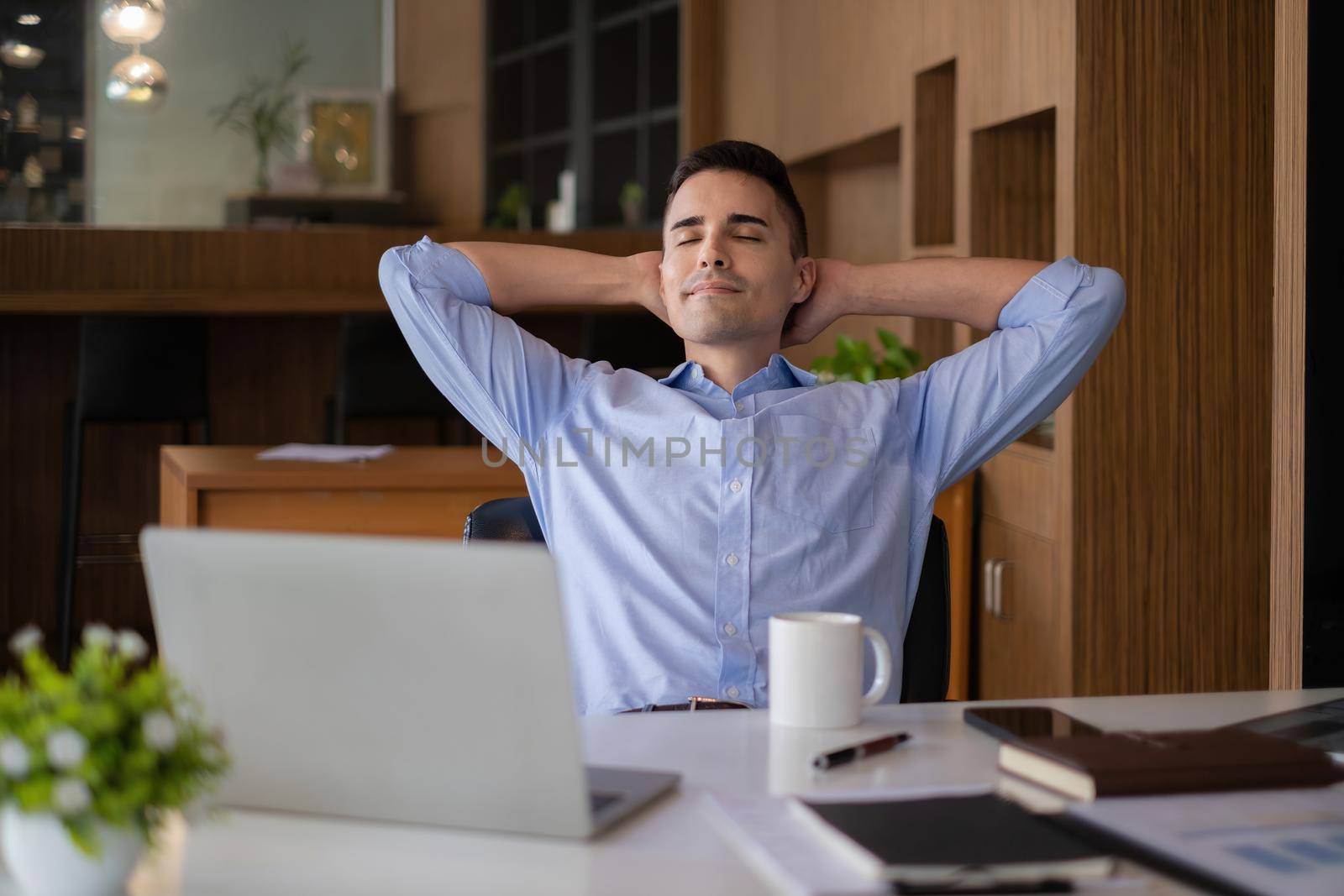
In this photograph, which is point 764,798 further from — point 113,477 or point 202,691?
point 113,477

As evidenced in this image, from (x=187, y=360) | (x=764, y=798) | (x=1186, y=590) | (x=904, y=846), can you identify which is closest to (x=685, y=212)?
(x=764, y=798)

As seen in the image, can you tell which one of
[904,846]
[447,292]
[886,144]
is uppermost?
[886,144]

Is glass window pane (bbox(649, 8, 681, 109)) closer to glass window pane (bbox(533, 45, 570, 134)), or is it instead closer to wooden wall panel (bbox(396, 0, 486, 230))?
Answer: glass window pane (bbox(533, 45, 570, 134))

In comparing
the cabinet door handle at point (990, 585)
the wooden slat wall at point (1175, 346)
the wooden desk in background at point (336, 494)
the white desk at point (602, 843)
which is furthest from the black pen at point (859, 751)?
the cabinet door handle at point (990, 585)

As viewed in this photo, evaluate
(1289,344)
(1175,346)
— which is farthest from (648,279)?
(1175,346)

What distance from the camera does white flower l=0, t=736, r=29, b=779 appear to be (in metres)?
0.69

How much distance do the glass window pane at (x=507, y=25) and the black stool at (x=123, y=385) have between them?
11.2ft

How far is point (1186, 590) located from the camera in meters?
2.63

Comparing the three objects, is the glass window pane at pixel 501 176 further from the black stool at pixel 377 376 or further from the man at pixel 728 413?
the man at pixel 728 413

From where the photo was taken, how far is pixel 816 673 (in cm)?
110

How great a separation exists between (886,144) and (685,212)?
97.0 inches

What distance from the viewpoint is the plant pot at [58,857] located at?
719mm

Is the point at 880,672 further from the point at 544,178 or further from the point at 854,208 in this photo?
the point at 544,178

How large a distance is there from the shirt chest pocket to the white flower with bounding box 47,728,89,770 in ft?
3.15
